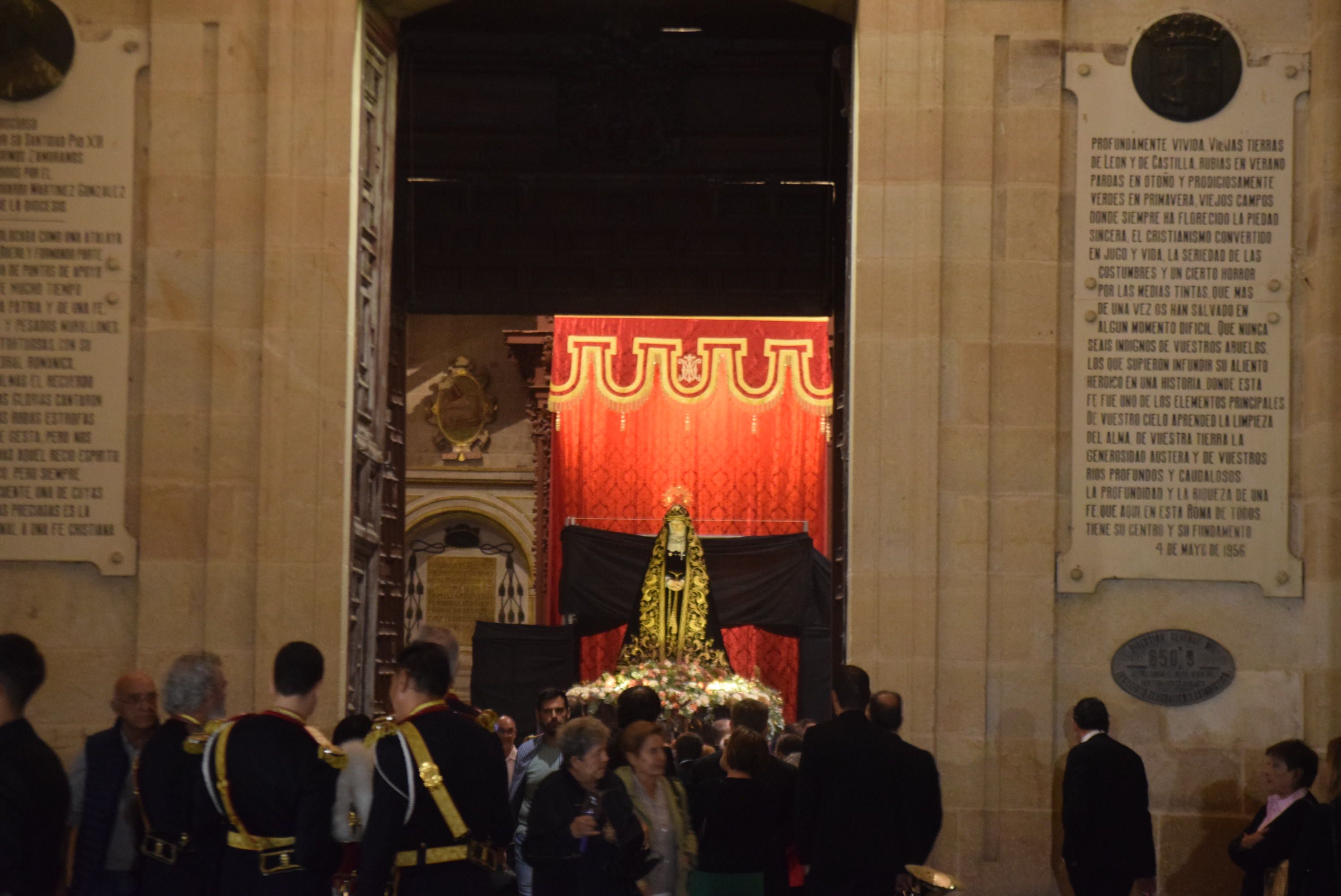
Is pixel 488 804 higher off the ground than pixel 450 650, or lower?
lower

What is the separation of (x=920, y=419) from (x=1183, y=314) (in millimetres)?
1457

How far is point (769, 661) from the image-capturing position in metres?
17.7

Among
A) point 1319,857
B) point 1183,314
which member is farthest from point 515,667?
point 1319,857

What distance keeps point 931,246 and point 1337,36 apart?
230 cm

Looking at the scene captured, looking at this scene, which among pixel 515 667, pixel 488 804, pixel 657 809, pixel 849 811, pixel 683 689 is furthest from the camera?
pixel 515 667

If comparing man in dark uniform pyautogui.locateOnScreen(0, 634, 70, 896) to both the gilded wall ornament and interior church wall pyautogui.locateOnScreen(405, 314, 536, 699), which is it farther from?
the gilded wall ornament

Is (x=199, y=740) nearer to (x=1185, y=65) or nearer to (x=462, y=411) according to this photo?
(x=1185, y=65)

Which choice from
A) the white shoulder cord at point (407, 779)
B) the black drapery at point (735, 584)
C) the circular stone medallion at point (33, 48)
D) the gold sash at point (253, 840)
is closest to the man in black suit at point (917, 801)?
the white shoulder cord at point (407, 779)

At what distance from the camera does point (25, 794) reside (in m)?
4.89

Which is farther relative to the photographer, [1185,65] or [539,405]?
[539,405]

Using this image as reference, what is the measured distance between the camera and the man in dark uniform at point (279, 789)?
17.2ft

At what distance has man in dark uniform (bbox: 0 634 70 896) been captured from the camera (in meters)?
4.86

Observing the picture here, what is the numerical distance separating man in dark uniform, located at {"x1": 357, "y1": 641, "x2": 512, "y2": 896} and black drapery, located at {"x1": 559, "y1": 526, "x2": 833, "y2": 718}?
10995 mm

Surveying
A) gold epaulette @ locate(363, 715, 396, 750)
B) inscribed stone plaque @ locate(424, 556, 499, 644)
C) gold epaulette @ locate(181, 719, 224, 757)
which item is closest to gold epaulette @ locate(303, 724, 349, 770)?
gold epaulette @ locate(363, 715, 396, 750)
